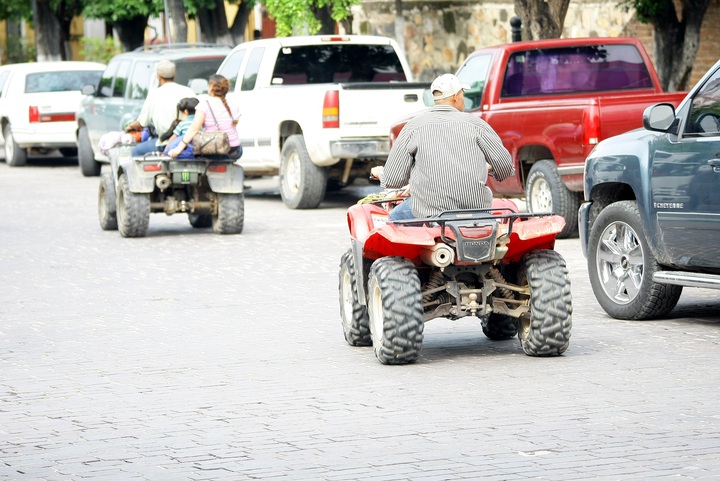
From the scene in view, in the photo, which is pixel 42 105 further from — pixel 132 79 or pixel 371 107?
pixel 371 107

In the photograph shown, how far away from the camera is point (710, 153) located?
32.0 ft

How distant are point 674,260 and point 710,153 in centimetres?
79

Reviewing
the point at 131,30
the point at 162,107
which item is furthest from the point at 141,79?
the point at 131,30

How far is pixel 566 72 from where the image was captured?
53.4 feet

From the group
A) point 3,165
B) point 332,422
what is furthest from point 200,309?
point 3,165

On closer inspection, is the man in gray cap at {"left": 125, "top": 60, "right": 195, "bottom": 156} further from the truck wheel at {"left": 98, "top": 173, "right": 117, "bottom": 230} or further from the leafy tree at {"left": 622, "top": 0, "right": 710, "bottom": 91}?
the leafy tree at {"left": 622, "top": 0, "right": 710, "bottom": 91}

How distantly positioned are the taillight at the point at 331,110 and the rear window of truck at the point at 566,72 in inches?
125

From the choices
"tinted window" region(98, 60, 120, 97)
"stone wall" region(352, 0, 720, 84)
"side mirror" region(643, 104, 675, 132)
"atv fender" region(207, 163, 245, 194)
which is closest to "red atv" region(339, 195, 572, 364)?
"side mirror" region(643, 104, 675, 132)

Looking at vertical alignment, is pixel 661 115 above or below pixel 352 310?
above

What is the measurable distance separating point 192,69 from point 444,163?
1425 centimetres

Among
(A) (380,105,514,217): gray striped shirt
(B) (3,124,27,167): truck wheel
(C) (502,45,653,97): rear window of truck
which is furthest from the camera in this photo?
(B) (3,124,27,167): truck wheel

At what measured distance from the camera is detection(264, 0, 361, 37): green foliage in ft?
86.9

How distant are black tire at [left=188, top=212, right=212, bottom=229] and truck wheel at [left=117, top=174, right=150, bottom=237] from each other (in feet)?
3.89

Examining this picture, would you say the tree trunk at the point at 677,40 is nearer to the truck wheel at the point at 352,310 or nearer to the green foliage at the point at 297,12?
the green foliage at the point at 297,12
